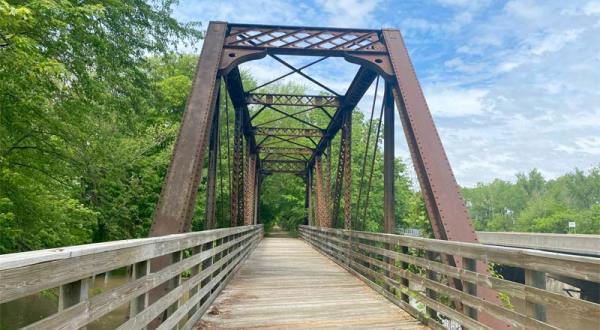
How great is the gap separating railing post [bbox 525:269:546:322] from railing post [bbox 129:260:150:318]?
250 centimetres

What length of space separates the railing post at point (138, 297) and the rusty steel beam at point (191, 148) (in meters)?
2.22

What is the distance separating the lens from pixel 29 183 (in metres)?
7.38

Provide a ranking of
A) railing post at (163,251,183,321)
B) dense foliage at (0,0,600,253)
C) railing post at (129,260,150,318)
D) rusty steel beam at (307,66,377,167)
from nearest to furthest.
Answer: railing post at (129,260,150,318) → railing post at (163,251,183,321) → dense foliage at (0,0,600,253) → rusty steel beam at (307,66,377,167)

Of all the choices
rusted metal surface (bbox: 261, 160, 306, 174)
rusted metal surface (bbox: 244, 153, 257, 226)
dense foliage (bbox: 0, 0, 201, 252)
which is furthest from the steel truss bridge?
rusted metal surface (bbox: 261, 160, 306, 174)

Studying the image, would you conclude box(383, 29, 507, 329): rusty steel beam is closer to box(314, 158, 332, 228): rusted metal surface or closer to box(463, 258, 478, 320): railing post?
box(463, 258, 478, 320): railing post

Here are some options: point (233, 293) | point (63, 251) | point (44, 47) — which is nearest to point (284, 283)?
point (233, 293)

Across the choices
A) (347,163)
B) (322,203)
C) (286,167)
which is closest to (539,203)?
(286,167)

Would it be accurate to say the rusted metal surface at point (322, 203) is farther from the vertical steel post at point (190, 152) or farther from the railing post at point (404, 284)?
the railing post at point (404, 284)

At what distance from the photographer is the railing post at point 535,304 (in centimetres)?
277

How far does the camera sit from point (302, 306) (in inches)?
219

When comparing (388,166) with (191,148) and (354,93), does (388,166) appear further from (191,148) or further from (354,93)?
(354,93)

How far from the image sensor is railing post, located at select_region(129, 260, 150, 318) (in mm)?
2599

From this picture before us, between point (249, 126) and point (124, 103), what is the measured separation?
32.4 ft

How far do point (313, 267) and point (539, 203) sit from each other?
79545 mm
